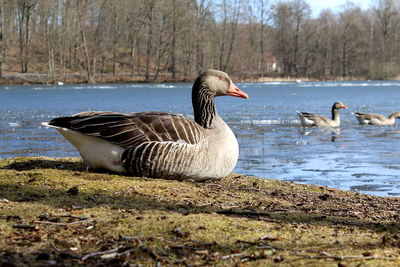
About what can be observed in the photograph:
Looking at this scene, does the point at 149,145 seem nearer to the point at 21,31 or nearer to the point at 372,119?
the point at 372,119

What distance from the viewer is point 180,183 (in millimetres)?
6555

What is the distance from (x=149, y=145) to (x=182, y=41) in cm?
8164

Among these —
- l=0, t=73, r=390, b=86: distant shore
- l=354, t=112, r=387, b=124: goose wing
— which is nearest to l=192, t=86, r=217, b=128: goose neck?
l=354, t=112, r=387, b=124: goose wing

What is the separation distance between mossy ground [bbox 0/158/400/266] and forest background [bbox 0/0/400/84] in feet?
200

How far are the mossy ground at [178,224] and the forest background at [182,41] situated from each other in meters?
61.0

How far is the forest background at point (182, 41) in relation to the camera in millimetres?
73562

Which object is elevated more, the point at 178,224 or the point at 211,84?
the point at 211,84

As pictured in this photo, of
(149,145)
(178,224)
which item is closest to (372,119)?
(149,145)

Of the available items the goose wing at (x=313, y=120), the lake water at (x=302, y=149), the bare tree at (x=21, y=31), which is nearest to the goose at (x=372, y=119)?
the lake water at (x=302, y=149)

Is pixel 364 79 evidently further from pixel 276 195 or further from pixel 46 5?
pixel 276 195

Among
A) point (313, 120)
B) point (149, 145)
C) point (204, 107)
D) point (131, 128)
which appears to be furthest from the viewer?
point (313, 120)

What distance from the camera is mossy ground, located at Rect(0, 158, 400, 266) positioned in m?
3.39

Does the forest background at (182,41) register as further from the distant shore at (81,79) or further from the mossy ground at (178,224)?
the mossy ground at (178,224)

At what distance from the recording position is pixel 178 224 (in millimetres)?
4098
